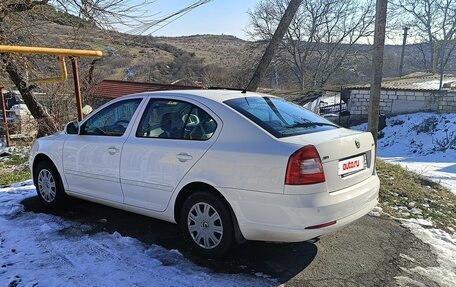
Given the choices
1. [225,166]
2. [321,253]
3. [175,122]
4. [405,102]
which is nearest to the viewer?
[225,166]

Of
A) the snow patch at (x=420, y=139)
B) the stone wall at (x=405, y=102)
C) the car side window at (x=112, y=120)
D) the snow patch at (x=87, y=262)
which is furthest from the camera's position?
the stone wall at (x=405, y=102)

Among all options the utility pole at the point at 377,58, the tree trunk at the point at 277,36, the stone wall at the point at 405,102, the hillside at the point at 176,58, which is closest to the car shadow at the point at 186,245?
the utility pole at the point at 377,58

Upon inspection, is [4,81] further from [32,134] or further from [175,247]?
[175,247]

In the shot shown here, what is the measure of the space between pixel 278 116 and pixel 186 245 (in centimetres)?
157

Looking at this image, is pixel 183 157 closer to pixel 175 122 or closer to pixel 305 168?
pixel 175 122

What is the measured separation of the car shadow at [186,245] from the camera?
3439 millimetres

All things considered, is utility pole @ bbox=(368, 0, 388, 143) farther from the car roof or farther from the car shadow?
the car shadow

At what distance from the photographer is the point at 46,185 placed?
5070 mm

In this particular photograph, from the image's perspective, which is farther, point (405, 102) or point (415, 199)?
point (405, 102)

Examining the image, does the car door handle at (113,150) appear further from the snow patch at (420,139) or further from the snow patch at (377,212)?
the snow patch at (420,139)

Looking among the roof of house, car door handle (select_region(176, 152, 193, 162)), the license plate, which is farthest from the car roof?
the roof of house

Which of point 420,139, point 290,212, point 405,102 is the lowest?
point 420,139

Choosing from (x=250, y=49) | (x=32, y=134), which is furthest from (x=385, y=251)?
(x=250, y=49)

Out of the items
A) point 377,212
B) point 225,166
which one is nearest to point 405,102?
point 377,212
